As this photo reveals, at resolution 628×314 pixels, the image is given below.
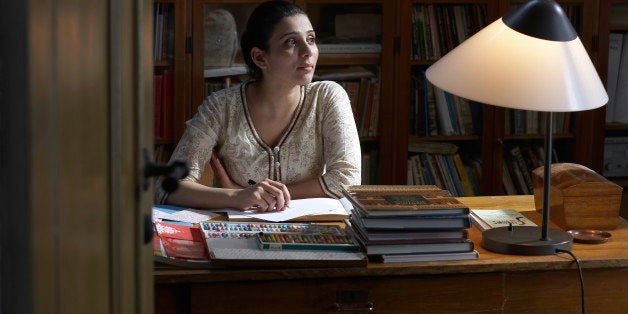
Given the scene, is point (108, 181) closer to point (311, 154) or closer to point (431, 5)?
point (311, 154)

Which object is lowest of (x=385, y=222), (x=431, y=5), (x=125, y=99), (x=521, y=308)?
(x=521, y=308)

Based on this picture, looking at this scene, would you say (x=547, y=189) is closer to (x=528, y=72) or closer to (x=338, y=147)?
(x=528, y=72)

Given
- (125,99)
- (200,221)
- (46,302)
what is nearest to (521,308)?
(200,221)

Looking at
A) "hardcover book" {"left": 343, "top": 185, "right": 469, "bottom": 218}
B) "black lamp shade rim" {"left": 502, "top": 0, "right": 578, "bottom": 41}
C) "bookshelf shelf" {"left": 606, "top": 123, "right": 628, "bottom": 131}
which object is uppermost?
"black lamp shade rim" {"left": 502, "top": 0, "right": 578, "bottom": 41}

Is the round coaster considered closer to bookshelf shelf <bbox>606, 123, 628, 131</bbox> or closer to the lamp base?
the lamp base

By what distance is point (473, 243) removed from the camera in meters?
2.00

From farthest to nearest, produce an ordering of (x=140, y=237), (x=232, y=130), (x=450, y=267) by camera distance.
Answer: (x=232, y=130) → (x=450, y=267) → (x=140, y=237)

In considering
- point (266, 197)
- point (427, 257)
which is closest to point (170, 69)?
point (266, 197)

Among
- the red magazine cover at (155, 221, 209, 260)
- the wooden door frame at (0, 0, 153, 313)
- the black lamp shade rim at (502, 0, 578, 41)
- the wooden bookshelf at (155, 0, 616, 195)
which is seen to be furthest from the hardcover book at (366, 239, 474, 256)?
the wooden bookshelf at (155, 0, 616, 195)

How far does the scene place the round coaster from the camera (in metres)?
2.04

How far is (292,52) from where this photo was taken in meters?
2.69

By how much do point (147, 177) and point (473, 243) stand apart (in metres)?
0.93

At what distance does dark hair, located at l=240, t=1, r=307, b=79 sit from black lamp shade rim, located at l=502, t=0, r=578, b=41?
964mm

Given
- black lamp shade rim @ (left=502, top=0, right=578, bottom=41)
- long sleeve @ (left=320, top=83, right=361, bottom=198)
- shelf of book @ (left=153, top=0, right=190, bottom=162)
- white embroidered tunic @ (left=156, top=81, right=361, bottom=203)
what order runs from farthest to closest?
1. shelf of book @ (left=153, top=0, right=190, bottom=162)
2. white embroidered tunic @ (left=156, top=81, right=361, bottom=203)
3. long sleeve @ (left=320, top=83, right=361, bottom=198)
4. black lamp shade rim @ (left=502, top=0, right=578, bottom=41)
